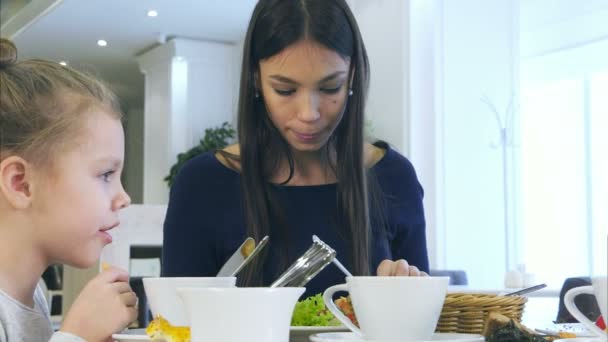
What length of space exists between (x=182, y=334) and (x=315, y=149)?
2.35 feet

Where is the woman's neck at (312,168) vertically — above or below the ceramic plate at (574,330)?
above

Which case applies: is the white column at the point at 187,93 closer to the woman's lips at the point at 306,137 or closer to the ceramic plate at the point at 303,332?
the woman's lips at the point at 306,137

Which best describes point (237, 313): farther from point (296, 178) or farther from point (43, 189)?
point (296, 178)

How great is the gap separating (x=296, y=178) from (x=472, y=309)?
701 mm

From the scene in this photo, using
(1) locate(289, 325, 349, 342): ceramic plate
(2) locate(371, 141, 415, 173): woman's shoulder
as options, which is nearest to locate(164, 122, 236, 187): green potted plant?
(2) locate(371, 141, 415, 173): woman's shoulder

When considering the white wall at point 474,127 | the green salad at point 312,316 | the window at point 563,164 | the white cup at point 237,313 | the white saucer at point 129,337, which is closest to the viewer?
the white cup at point 237,313

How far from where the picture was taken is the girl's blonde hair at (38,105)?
96 centimetres

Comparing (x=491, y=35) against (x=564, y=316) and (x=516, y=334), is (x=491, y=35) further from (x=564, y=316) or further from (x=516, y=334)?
(x=516, y=334)

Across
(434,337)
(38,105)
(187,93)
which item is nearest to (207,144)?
(187,93)

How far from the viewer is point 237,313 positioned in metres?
0.66

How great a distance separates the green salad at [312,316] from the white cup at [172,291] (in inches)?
7.1

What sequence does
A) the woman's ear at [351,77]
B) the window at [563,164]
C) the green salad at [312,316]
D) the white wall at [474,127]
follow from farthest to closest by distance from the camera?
the window at [563,164]
the white wall at [474,127]
the woman's ear at [351,77]
the green salad at [312,316]

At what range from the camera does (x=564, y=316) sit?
5.39 feet

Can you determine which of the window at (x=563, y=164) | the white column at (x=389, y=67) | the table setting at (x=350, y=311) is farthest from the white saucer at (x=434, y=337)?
the window at (x=563, y=164)
